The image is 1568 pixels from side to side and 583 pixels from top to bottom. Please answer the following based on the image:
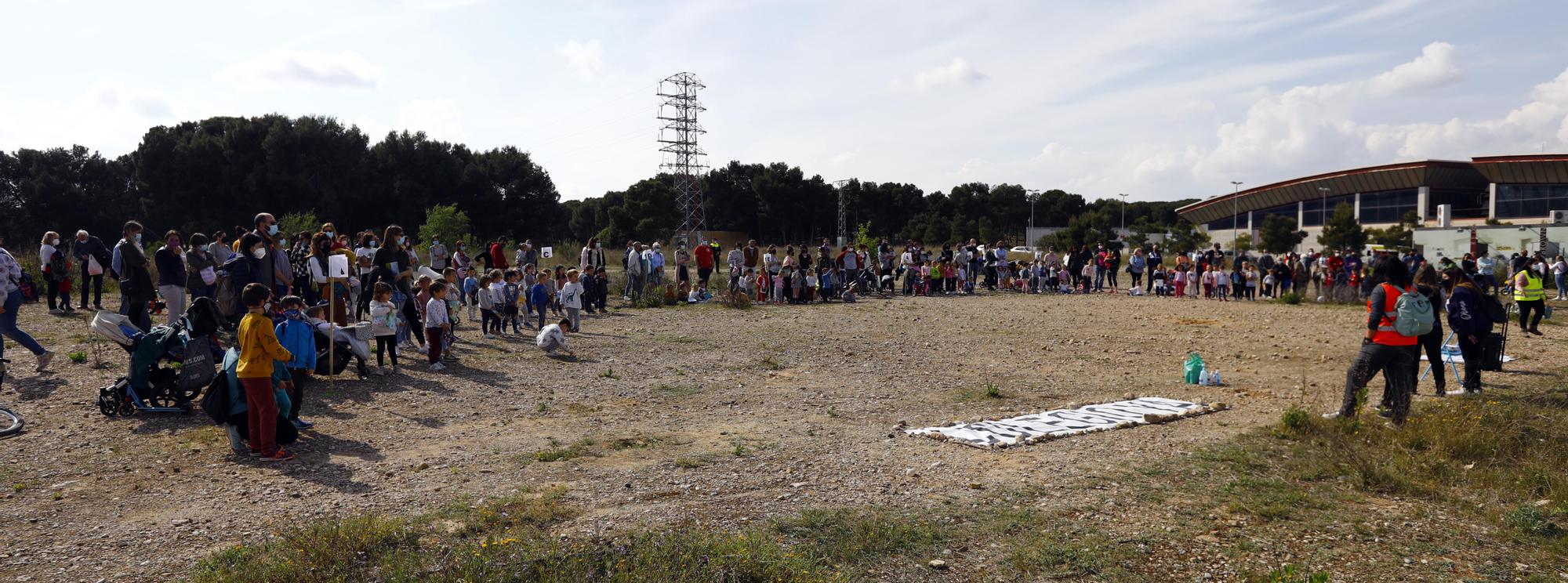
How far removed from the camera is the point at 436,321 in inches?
442

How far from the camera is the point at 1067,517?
564cm

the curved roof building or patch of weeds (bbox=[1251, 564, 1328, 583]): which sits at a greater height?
the curved roof building

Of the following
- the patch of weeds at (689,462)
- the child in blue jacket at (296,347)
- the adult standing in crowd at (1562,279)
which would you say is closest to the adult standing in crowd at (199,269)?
the child in blue jacket at (296,347)

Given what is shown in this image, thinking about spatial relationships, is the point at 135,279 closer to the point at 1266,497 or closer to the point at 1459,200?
the point at 1266,497

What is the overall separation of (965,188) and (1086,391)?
281 feet

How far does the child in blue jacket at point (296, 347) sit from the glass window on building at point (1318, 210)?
8008 centimetres

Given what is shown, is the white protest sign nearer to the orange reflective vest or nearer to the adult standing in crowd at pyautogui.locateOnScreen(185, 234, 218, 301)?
the adult standing in crowd at pyautogui.locateOnScreen(185, 234, 218, 301)

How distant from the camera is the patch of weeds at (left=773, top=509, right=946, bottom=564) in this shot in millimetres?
5059

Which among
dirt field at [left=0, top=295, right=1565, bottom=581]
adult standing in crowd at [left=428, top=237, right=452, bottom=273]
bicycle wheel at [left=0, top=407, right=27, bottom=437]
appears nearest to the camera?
dirt field at [left=0, top=295, right=1565, bottom=581]

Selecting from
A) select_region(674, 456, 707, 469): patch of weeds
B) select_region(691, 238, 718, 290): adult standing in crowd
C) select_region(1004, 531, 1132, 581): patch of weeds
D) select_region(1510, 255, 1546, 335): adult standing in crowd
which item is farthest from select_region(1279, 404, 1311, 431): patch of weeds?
select_region(691, 238, 718, 290): adult standing in crowd

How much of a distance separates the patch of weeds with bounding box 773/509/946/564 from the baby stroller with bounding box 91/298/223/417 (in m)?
5.69

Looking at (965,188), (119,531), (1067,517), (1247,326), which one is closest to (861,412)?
(1067,517)

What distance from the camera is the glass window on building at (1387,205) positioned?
67938 mm

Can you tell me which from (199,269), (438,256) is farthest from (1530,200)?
(199,269)
